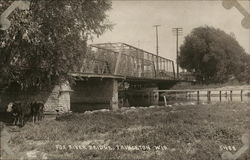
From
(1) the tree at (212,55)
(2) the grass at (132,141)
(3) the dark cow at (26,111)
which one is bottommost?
(2) the grass at (132,141)

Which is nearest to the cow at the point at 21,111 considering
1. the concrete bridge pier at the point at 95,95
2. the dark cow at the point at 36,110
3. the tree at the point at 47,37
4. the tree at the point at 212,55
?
the dark cow at the point at 36,110

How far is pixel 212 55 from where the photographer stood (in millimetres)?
57562

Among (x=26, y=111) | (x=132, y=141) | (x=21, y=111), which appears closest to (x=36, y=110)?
(x=26, y=111)

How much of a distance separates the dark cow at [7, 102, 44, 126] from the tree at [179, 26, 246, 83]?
141 feet

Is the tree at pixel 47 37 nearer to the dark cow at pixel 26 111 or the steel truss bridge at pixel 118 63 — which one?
the dark cow at pixel 26 111

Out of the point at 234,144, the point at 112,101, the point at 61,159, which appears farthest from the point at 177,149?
the point at 112,101

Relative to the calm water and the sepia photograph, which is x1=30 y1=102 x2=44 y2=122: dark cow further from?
the calm water

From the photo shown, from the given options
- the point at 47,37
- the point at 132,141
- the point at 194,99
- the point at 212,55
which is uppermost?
the point at 212,55

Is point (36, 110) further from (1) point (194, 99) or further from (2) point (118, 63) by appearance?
(1) point (194, 99)

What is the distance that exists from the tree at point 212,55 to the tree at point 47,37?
42.7m

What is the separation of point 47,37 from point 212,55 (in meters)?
45.5

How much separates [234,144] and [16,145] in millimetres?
6030

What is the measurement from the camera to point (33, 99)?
20203 mm

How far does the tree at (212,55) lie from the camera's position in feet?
192
